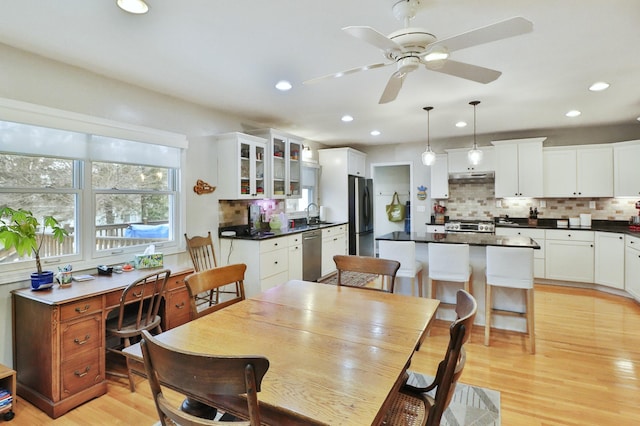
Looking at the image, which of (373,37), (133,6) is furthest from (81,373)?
(373,37)

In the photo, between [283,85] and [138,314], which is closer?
[138,314]

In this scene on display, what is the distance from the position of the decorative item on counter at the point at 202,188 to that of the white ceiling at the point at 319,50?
→ 2.98ft

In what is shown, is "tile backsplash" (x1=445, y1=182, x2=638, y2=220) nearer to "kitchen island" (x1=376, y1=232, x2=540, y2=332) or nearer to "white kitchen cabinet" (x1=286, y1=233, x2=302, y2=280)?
"kitchen island" (x1=376, y1=232, x2=540, y2=332)

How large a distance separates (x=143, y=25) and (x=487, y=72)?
213 centimetres

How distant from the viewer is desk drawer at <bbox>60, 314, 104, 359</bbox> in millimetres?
2098

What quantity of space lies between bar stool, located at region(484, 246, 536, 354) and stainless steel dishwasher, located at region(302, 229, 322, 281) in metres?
2.52

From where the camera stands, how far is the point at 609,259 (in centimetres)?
452

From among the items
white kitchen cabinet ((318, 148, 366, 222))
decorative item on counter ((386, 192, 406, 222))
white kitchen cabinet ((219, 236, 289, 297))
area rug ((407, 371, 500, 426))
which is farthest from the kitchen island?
decorative item on counter ((386, 192, 406, 222))

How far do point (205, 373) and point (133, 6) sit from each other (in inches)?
78.8

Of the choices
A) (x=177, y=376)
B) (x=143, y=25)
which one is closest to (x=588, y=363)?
(x=177, y=376)

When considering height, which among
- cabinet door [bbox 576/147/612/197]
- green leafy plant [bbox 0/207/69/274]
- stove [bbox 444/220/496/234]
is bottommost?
stove [bbox 444/220/496/234]

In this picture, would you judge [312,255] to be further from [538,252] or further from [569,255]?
[569,255]

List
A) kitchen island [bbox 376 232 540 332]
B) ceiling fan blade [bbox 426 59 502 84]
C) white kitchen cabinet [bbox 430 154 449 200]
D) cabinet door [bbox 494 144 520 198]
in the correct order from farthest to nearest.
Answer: white kitchen cabinet [bbox 430 154 449 200], cabinet door [bbox 494 144 520 198], kitchen island [bbox 376 232 540 332], ceiling fan blade [bbox 426 59 502 84]

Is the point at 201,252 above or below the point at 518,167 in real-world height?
below
